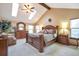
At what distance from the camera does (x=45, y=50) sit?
2729 mm

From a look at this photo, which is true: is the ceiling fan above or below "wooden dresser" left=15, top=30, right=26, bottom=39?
above

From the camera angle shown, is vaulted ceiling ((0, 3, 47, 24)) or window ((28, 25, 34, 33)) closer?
vaulted ceiling ((0, 3, 47, 24))

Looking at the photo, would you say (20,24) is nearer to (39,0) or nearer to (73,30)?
(39,0)

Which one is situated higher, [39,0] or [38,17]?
[39,0]

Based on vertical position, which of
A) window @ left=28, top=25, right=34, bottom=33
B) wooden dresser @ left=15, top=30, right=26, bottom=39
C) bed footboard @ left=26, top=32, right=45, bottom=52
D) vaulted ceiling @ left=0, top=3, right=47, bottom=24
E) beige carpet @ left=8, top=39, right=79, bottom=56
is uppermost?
vaulted ceiling @ left=0, top=3, right=47, bottom=24

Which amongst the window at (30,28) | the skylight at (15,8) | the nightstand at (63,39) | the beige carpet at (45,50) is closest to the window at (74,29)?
the nightstand at (63,39)

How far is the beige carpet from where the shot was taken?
2.69 meters

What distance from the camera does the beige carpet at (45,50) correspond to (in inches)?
106

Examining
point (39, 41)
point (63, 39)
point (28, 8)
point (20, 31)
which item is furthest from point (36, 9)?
A: point (63, 39)

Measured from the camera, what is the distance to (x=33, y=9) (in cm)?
272

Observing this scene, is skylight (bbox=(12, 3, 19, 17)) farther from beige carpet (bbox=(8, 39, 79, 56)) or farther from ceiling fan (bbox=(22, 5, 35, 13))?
beige carpet (bbox=(8, 39, 79, 56))

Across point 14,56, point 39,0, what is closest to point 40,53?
point 14,56

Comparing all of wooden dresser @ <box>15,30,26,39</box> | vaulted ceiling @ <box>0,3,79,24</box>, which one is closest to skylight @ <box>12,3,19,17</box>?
vaulted ceiling @ <box>0,3,79,24</box>

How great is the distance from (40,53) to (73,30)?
105cm
